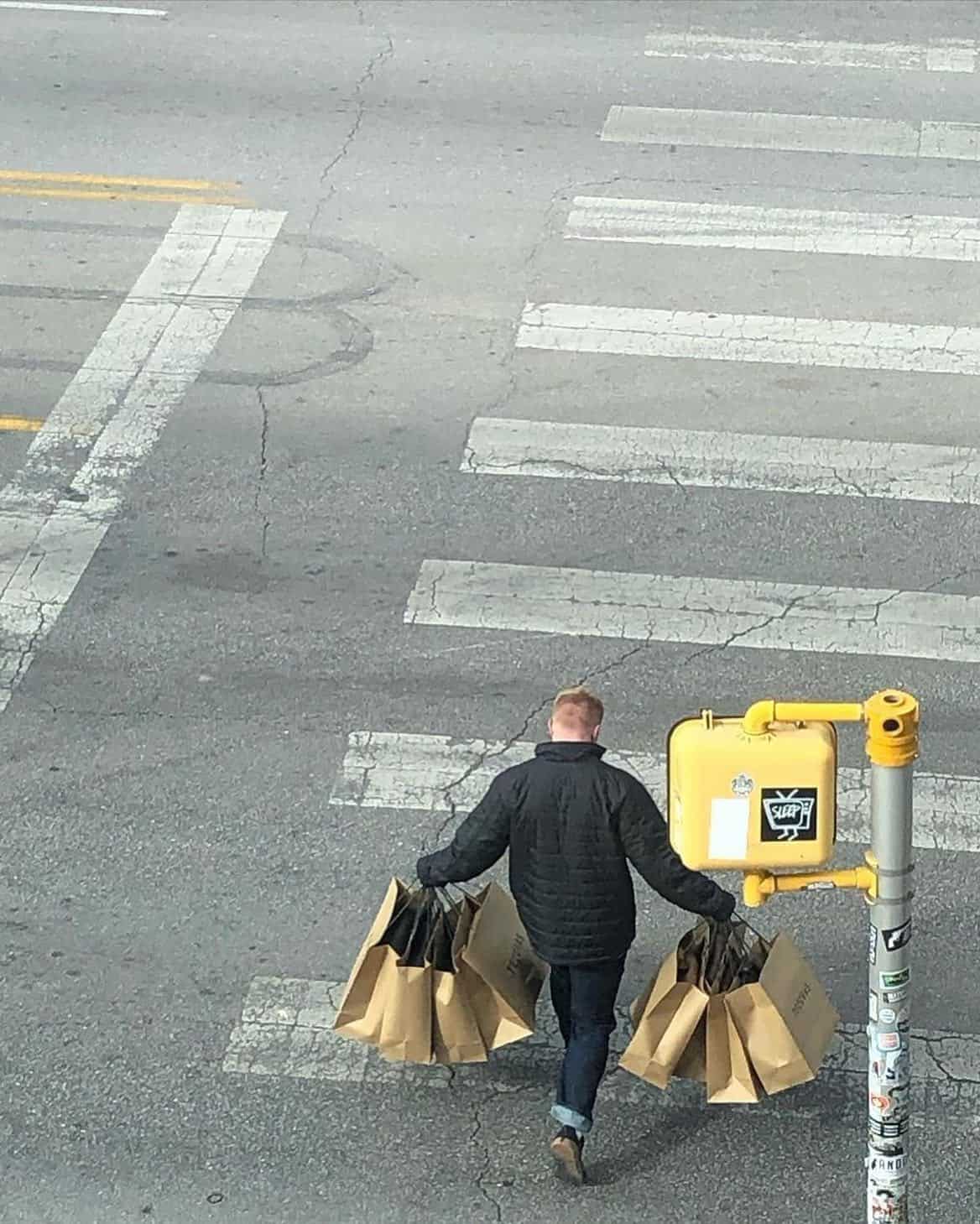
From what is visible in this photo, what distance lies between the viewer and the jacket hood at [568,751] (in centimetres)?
643

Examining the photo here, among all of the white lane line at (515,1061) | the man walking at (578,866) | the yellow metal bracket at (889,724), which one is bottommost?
the white lane line at (515,1061)

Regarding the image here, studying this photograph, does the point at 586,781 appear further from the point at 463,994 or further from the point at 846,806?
the point at 846,806

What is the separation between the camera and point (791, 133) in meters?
14.3

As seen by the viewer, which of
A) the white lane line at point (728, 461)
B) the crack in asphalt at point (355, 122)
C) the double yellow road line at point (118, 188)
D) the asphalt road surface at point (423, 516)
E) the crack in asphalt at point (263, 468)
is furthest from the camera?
the double yellow road line at point (118, 188)

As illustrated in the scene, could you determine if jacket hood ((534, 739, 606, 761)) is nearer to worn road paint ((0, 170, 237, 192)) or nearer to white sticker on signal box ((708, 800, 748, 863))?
white sticker on signal box ((708, 800, 748, 863))

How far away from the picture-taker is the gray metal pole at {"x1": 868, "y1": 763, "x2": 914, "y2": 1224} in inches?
197

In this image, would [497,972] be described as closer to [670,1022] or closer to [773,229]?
[670,1022]

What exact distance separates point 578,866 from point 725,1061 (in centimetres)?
80

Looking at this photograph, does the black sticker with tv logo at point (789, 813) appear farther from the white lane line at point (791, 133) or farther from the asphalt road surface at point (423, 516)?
the white lane line at point (791, 133)

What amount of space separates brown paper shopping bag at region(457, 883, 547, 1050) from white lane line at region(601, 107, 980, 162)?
27.7 feet

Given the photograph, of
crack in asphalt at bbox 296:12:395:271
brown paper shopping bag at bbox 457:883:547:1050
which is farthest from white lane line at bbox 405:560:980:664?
crack in asphalt at bbox 296:12:395:271

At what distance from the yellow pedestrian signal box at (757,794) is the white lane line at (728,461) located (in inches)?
205

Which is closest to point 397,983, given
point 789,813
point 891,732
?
point 789,813

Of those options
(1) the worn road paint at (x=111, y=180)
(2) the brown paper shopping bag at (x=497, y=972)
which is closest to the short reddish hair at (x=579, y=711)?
(2) the brown paper shopping bag at (x=497, y=972)
